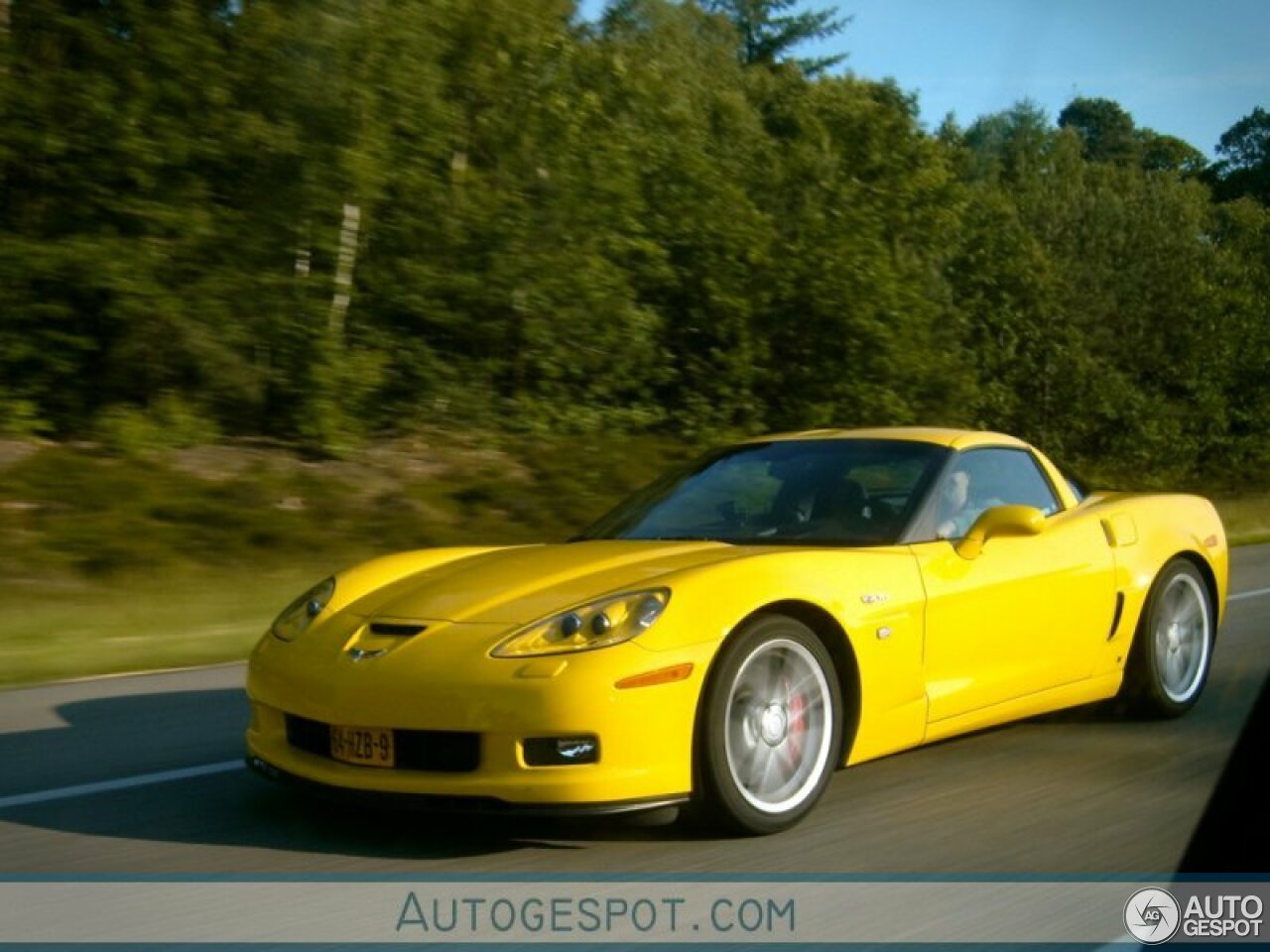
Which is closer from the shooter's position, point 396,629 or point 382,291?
point 396,629

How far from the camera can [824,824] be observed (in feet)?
17.0

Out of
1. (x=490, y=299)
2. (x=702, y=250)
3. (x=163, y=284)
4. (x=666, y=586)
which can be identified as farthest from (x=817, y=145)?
(x=666, y=586)

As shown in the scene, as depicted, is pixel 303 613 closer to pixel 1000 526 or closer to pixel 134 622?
pixel 1000 526

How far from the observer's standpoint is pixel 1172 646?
283 inches

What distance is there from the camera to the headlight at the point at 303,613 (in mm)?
5484

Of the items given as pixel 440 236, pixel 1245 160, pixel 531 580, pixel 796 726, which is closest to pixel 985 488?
pixel 796 726

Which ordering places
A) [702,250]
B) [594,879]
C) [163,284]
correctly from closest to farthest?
[594,879] → [163,284] → [702,250]

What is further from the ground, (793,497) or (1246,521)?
(793,497)

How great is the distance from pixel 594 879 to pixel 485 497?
13.6 meters

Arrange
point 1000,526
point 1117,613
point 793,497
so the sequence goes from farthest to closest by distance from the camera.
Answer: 1. point 1117,613
2. point 793,497
3. point 1000,526

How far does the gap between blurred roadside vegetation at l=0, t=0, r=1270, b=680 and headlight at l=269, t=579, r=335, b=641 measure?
3.73 m

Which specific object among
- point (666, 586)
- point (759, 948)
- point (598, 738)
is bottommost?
point (759, 948)

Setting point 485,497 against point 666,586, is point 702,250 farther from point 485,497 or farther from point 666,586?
point 666,586

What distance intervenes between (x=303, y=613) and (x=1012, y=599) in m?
2.62
